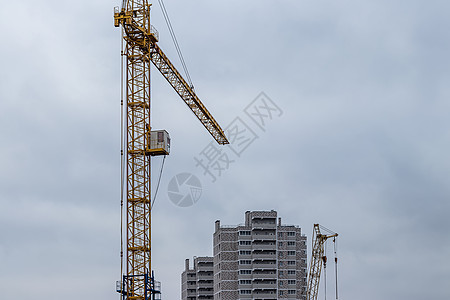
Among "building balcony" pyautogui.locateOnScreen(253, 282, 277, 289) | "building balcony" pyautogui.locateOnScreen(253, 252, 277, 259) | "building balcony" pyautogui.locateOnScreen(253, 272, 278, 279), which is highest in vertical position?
"building balcony" pyautogui.locateOnScreen(253, 252, 277, 259)

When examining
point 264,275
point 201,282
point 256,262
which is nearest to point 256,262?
point 256,262

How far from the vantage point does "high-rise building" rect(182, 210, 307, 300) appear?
143250 millimetres

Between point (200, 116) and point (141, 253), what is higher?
point (200, 116)

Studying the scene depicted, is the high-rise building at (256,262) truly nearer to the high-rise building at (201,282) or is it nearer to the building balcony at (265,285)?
the building balcony at (265,285)

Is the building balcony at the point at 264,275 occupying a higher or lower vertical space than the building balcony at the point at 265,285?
higher

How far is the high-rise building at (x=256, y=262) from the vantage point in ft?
470

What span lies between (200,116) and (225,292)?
5865 cm

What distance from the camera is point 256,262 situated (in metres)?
144

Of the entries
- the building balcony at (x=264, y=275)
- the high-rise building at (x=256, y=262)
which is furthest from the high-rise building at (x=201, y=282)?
the building balcony at (x=264, y=275)

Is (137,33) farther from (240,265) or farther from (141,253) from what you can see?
(240,265)

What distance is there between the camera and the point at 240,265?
14338 centimetres

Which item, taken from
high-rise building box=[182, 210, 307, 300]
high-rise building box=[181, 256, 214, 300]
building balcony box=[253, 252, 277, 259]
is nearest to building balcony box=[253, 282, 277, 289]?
high-rise building box=[182, 210, 307, 300]

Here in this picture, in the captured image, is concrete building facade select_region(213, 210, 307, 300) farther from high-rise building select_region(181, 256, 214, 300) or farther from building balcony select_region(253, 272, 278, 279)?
high-rise building select_region(181, 256, 214, 300)

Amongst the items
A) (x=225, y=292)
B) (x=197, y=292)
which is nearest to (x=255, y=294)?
(x=225, y=292)
